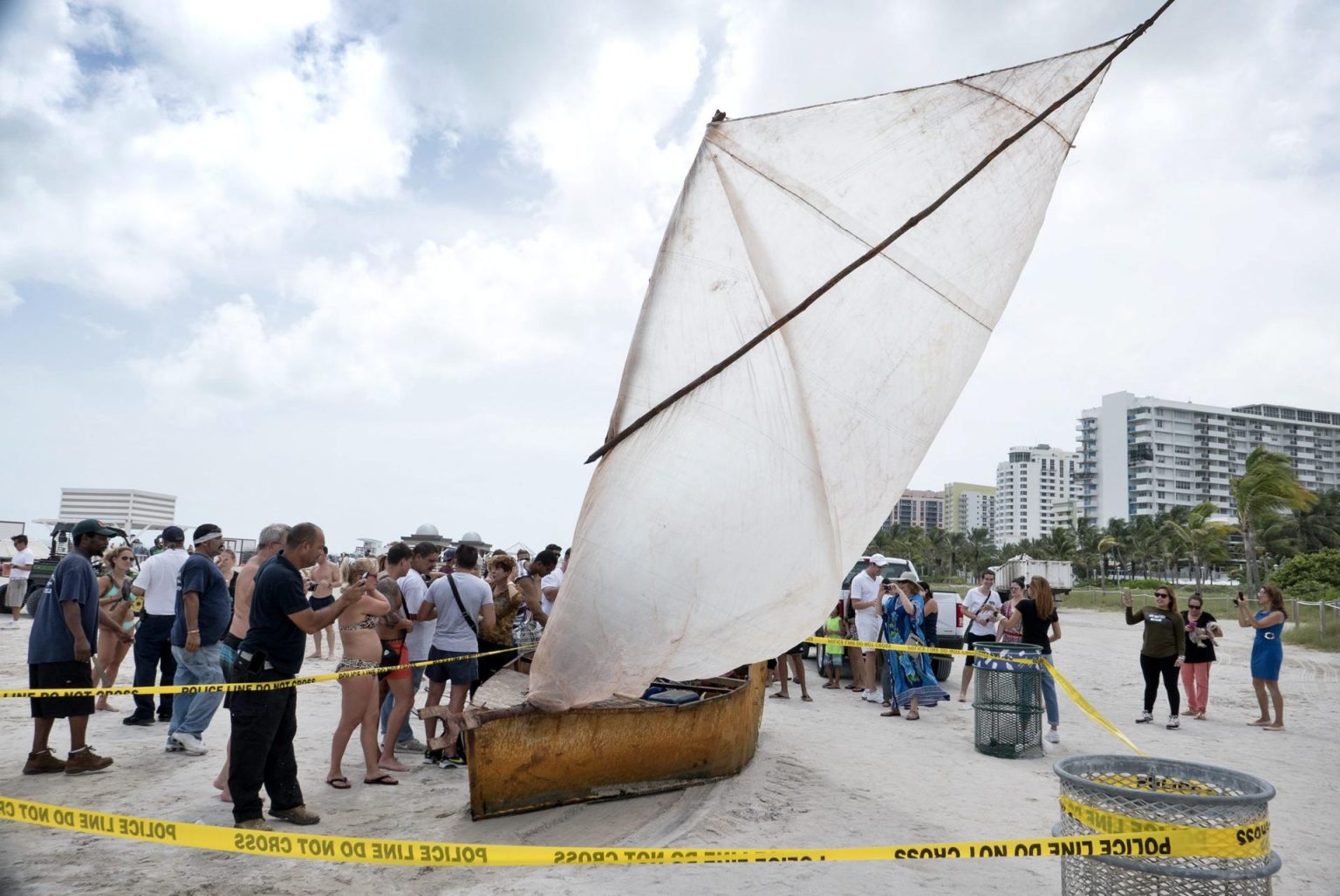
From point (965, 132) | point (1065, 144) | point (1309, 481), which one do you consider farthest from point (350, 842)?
point (1309, 481)

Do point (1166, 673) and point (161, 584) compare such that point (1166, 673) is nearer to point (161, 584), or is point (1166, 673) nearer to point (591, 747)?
point (591, 747)

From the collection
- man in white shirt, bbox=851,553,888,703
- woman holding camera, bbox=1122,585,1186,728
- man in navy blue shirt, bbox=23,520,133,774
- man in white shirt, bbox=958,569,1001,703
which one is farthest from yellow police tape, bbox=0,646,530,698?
woman holding camera, bbox=1122,585,1186,728

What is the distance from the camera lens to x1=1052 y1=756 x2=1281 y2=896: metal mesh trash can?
3.53 meters

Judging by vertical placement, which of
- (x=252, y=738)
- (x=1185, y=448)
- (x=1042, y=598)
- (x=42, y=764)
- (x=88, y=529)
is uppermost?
(x=1185, y=448)

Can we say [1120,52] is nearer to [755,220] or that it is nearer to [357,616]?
[755,220]

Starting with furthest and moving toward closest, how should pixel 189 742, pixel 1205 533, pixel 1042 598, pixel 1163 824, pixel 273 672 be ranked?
1. pixel 1205 533
2. pixel 1042 598
3. pixel 189 742
4. pixel 273 672
5. pixel 1163 824

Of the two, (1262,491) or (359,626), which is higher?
(1262,491)

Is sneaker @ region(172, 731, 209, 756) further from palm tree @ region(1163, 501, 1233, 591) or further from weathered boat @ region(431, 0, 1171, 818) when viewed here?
palm tree @ region(1163, 501, 1233, 591)

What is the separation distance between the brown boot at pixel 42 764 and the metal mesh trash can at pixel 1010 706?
870cm

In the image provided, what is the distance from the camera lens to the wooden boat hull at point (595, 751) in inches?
221

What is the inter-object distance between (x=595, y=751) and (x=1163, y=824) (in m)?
3.74

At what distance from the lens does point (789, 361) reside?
602 centimetres

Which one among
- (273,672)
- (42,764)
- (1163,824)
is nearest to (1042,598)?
(1163,824)

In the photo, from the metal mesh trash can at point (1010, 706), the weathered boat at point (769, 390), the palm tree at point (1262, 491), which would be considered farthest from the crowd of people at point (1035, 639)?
the palm tree at point (1262, 491)
